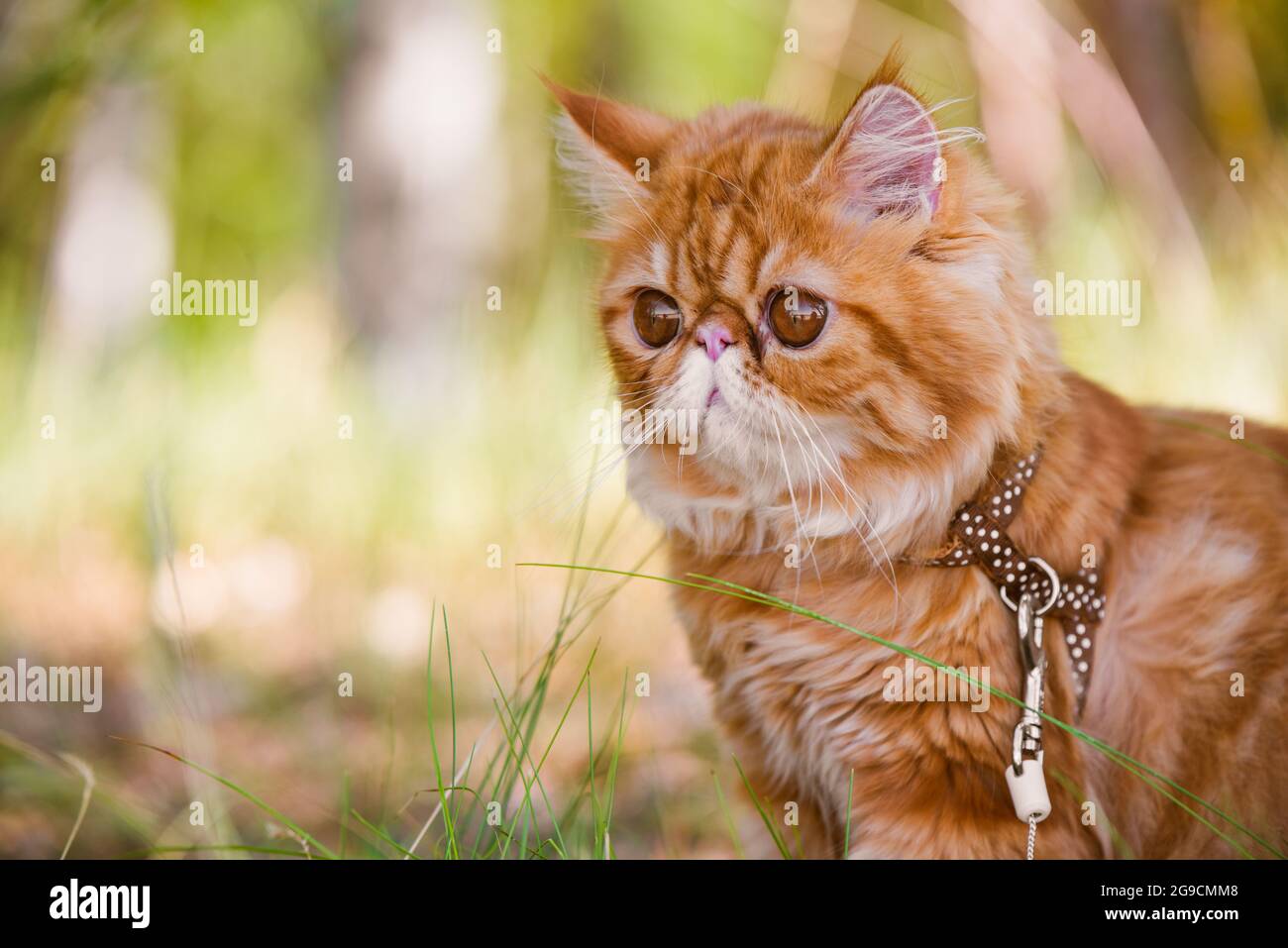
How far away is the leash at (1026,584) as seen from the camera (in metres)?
1.21

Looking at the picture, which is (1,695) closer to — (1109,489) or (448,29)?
(448,29)

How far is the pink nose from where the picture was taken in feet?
4.05

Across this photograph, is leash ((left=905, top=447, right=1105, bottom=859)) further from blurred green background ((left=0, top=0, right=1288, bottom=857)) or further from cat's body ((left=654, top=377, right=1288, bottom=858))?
Answer: blurred green background ((left=0, top=0, right=1288, bottom=857))

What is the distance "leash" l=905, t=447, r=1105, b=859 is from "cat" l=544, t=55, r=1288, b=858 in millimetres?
13

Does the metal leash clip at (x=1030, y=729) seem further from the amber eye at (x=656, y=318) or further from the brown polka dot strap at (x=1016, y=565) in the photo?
the amber eye at (x=656, y=318)

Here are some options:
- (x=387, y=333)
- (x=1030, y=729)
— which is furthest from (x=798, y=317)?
(x=387, y=333)

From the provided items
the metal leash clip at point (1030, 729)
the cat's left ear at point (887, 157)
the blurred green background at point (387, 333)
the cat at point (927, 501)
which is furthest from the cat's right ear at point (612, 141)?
the metal leash clip at point (1030, 729)

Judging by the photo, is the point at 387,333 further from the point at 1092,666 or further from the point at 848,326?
the point at 1092,666

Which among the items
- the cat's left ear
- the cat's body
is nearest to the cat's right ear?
the cat's left ear

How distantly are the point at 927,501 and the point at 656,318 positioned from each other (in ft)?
1.46
